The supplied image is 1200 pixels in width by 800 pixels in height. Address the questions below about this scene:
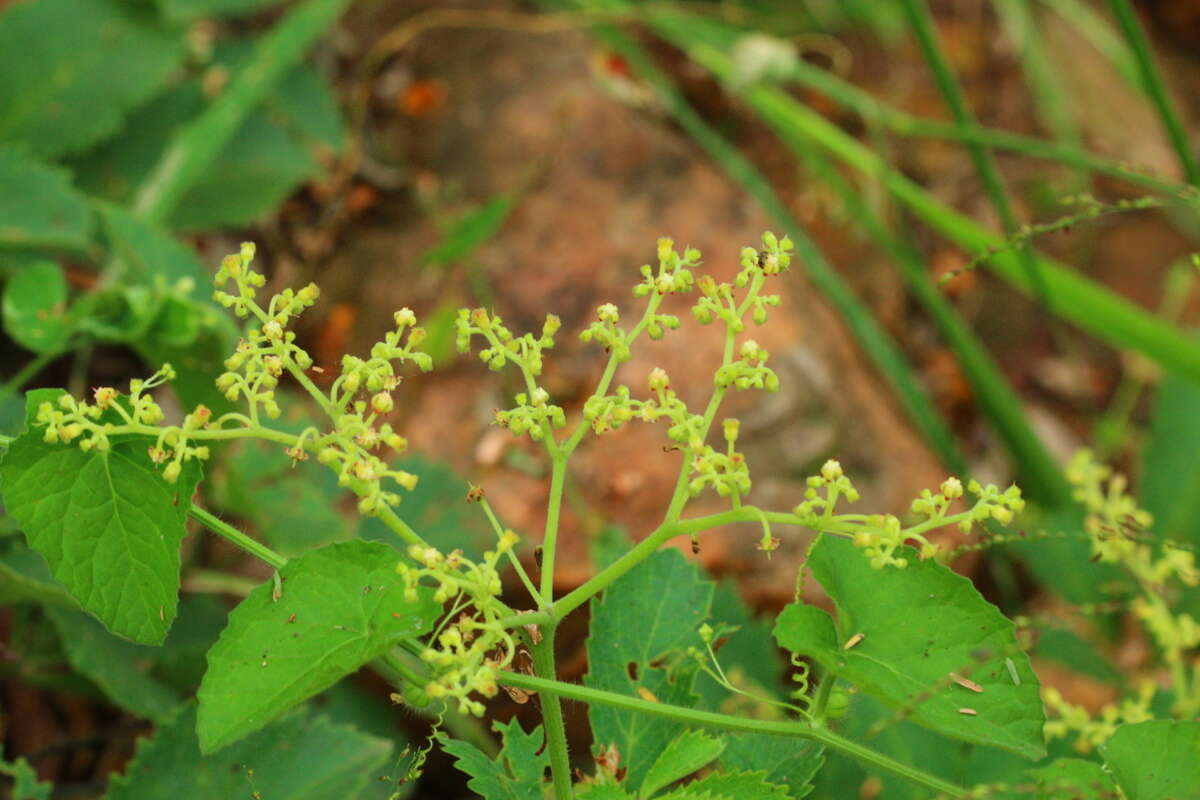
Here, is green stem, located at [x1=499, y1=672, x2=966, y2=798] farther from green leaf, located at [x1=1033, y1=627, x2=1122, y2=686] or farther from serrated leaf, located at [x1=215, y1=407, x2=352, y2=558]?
green leaf, located at [x1=1033, y1=627, x2=1122, y2=686]

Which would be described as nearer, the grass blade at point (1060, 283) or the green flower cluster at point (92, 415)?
the green flower cluster at point (92, 415)

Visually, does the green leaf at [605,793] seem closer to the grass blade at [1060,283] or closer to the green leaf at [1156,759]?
the green leaf at [1156,759]

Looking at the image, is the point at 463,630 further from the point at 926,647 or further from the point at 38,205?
the point at 38,205

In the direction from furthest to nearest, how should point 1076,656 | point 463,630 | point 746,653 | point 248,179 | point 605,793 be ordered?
point 248,179
point 1076,656
point 746,653
point 605,793
point 463,630

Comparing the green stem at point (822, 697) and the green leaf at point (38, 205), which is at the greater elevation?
the green leaf at point (38, 205)

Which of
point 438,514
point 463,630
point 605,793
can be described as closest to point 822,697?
point 605,793

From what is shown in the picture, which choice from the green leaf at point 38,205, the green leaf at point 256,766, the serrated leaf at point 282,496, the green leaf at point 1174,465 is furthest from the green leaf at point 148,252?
the green leaf at point 1174,465

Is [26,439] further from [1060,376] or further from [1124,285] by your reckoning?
[1124,285]
